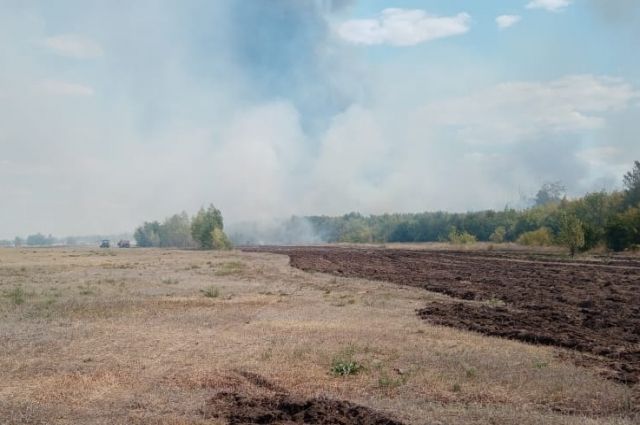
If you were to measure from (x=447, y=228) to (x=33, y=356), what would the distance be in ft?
468

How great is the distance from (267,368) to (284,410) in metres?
3.39

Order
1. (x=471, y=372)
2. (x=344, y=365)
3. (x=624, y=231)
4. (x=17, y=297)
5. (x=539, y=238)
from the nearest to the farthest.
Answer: (x=471, y=372)
(x=344, y=365)
(x=17, y=297)
(x=624, y=231)
(x=539, y=238)

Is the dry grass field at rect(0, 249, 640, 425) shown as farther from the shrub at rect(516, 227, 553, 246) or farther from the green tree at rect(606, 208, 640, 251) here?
the shrub at rect(516, 227, 553, 246)

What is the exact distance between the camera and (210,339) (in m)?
17.3

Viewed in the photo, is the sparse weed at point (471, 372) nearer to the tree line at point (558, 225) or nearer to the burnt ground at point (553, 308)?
the burnt ground at point (553, 308)

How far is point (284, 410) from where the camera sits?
10.1 m

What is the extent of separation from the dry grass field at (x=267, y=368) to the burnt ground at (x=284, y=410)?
0.28 feet

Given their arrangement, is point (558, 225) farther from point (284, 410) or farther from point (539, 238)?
point (284, 410)

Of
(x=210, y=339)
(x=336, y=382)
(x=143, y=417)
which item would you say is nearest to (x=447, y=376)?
(x=336, y=382)

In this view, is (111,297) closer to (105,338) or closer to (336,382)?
(105,338)

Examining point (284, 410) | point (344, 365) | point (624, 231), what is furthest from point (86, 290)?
point (624, 231)

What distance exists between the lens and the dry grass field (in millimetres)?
10258

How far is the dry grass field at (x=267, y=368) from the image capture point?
1026 centimetres

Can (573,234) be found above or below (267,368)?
above
